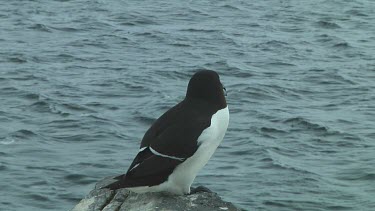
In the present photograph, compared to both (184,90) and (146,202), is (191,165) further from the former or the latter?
(184,90)

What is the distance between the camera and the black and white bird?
8930 mm

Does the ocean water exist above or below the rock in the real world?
below

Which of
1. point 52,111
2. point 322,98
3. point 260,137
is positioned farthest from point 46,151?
Answer: point 322,98

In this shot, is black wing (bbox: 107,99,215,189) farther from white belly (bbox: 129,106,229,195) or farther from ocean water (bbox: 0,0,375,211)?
ocean water (bbox: 0,0,375,211)

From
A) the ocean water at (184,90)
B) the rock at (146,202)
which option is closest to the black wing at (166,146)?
the rock at (146,202)

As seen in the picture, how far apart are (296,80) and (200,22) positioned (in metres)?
7.07

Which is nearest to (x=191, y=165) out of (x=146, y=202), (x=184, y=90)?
(x=146, y=202)

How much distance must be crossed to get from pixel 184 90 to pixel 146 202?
11.3 meters

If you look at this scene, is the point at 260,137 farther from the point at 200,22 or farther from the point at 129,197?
the point at 200,22

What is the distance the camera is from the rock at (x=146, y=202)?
8602 millimetres

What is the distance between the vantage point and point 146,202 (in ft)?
28.9

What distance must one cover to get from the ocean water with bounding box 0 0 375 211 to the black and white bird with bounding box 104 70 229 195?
4433mm

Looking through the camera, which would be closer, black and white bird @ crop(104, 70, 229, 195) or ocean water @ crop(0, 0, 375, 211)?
black and white bird @ crop(104, 70, 229, 195)

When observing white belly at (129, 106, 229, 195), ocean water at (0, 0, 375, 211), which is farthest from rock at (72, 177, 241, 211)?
ocean water at (0, 0, 375, 211)
